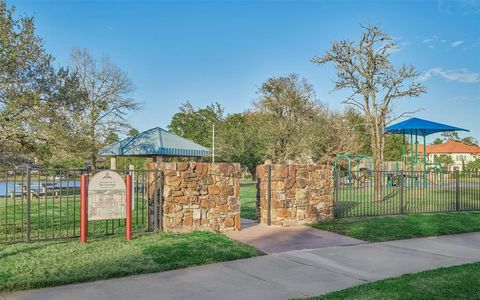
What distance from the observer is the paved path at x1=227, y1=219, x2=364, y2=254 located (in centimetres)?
811

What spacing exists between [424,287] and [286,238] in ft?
13.1

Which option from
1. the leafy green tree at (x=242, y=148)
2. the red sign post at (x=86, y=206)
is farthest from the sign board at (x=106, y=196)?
the leafy green tree at (x=242, y=148)

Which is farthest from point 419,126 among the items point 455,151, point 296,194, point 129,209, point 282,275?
point 455,151

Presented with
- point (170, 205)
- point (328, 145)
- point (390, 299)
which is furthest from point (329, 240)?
point (328, 145)

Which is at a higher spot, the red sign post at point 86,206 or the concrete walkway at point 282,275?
the red sign post at point 86,206

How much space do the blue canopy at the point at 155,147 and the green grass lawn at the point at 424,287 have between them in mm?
12573

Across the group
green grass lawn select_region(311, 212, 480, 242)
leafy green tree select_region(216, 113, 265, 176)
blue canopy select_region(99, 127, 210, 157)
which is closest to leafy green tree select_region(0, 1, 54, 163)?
blue canopy select_region(99, 127, 210, 157)

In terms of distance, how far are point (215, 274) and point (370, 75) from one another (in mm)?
16046

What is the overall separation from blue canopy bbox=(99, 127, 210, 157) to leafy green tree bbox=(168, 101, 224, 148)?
32805 mm

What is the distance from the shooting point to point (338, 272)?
6.25m

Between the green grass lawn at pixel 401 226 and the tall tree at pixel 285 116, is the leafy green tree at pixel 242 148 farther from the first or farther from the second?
the green grass lawn at pixel 401 226

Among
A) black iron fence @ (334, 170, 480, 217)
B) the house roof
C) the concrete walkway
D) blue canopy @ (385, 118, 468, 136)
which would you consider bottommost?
the concrete walkway

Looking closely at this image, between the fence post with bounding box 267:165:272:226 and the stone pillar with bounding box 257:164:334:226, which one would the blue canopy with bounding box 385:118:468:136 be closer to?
the stone pillar with bounding box 257:164:334:226

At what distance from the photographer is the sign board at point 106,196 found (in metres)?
7.82
